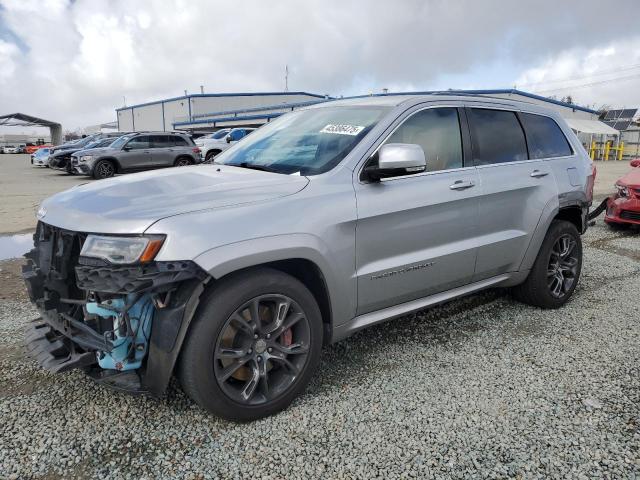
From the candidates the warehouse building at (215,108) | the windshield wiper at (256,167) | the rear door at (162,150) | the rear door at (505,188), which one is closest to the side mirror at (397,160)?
the windshield wiper at (256,167)

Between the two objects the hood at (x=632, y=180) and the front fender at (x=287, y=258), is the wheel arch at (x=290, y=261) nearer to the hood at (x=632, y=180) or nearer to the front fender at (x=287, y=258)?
the front fender at (x=287, y=258)

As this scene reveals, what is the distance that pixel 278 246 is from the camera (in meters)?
2.56

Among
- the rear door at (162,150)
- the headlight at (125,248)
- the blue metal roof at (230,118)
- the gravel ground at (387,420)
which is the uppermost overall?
the blue metal roof at (230,118)

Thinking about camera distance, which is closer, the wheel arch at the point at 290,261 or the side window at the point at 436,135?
the wheel arch at the point at 290,261

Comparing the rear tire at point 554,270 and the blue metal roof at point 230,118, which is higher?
the blue metal roof at point 230,118

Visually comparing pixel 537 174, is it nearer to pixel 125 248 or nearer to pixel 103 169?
pixel 125 248

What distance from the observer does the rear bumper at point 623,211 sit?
25.8ft

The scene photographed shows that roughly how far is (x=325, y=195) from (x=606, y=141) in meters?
42.4

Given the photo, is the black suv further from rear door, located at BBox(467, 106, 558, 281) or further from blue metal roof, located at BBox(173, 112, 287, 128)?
blue metal roof, located at BBox(173, 112, 287, 128)

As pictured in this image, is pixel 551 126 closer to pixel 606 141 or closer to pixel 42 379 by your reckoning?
pixel 42 379

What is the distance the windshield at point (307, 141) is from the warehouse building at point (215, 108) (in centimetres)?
3536

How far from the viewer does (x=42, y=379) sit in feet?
10.3

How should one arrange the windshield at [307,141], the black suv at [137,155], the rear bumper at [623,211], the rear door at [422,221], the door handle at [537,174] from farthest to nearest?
Result: 1. the black suv at [137,155]
2. the rear bumper at [623,211]
3. the door handle at [537,174]
4. the windshield at [307,141]
5. the rear door at [422,221]

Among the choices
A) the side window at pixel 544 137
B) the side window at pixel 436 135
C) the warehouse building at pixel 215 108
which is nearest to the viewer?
the side window at pixel 436 135
